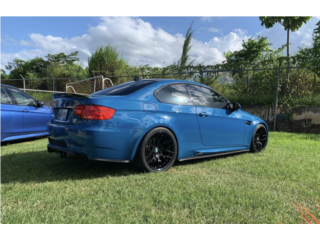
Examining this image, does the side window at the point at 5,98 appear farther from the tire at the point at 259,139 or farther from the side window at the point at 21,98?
the tire at the point at 259,139

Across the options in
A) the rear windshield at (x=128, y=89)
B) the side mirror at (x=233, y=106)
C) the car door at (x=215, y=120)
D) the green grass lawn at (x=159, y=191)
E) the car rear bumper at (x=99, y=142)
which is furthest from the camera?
the side mirror at (x=233, y=106)

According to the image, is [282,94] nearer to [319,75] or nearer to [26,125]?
[319,75]

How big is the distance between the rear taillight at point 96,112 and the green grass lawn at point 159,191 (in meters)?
0.82

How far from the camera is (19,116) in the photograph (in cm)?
588

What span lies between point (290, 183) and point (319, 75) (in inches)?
271

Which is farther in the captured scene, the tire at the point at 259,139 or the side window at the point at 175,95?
the tire at the point at 259,139

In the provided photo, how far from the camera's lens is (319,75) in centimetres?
820

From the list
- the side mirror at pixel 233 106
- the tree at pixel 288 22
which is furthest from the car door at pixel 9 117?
the tree at pixel 288 22

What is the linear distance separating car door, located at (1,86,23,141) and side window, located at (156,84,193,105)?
13.4ft

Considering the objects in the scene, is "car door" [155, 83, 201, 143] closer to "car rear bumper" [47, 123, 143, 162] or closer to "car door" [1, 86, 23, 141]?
"car rear bumper" [47, 123, 143, 162]

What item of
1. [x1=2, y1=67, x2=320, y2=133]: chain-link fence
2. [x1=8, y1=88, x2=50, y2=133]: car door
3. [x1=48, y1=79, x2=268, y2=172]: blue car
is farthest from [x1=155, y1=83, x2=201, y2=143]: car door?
[x1=2, y1=67, x2=320, y2=133]: chain-link fence

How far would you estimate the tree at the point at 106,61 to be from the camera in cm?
1324

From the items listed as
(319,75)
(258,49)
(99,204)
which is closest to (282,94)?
(319,75)
